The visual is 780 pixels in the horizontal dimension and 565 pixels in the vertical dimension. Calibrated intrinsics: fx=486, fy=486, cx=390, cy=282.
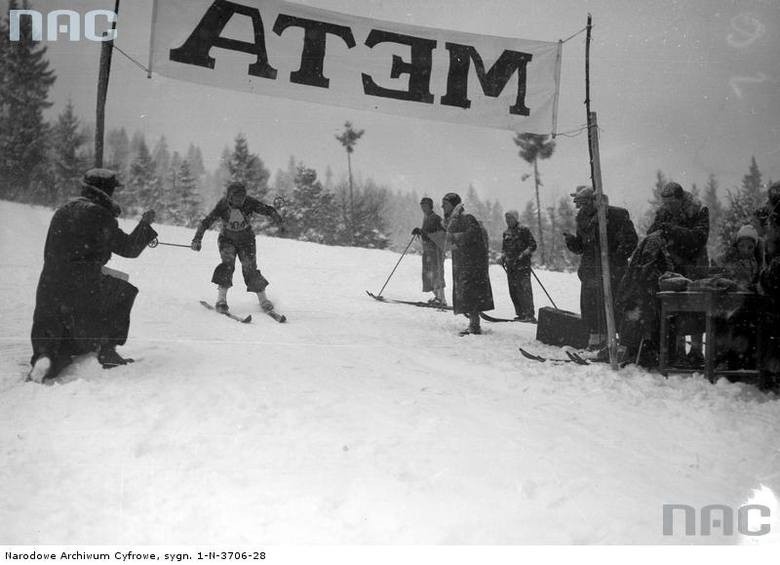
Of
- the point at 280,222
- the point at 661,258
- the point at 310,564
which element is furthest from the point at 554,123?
the point at 310,564

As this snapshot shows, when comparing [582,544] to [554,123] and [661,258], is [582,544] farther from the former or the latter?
[554,123]

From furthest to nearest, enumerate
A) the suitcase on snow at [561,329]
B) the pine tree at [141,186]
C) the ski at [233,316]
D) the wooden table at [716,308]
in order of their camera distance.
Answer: the pine tree at [141,186] → the ski at [233,316] → the suitcase on snow at [561,329] → the wooden table at [716,308]

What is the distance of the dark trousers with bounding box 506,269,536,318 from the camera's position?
23.8 ft

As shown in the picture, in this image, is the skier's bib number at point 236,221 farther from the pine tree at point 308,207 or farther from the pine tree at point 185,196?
the pine tree at point 185,196

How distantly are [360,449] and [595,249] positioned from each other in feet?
11.5

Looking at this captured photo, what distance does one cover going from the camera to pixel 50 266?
336 centimetres

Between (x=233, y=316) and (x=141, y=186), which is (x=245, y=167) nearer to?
(x=141, y=186)

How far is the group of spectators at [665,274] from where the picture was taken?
3301 mm

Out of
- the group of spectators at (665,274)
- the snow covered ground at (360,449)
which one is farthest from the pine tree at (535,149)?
the snow covered ground at (360,449)

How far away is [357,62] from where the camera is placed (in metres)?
4.57

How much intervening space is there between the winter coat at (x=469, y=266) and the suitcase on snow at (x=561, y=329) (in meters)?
0.68

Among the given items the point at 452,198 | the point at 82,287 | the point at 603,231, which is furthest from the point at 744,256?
the point at 82,287

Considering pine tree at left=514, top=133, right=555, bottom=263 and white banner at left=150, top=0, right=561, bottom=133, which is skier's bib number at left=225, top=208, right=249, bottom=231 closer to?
white banner at left=150, top=0, right=561, bottom=133

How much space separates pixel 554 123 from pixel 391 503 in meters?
4.02
